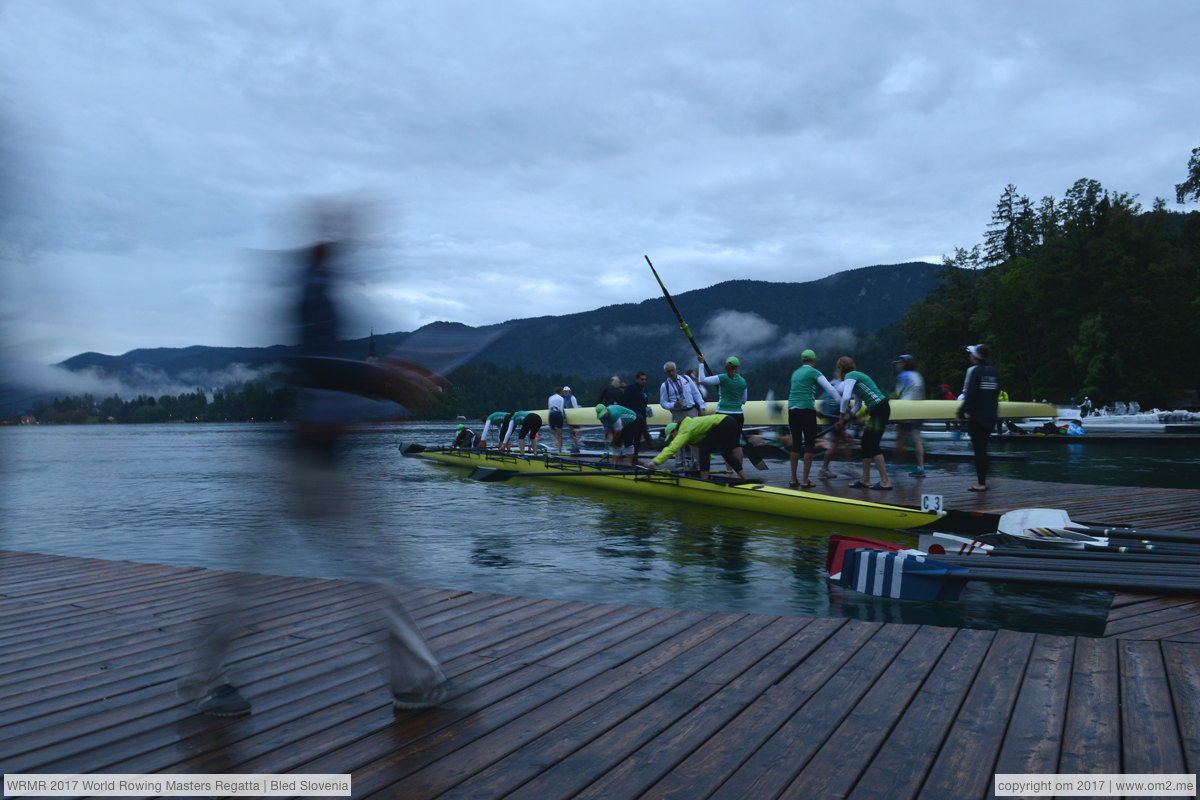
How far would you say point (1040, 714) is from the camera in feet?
10.6

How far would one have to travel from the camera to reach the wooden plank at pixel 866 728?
2.67 metres

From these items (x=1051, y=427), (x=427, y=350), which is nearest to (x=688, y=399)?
(x=427, y=350)

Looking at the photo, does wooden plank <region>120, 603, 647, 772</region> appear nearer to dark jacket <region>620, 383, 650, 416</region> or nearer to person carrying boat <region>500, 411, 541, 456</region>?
dark jacket <region>620, 383, 650, 416</region>

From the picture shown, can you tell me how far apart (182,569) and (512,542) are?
4.58 metres

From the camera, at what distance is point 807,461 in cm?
1236

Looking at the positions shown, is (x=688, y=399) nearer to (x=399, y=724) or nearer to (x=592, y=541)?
(x=592, y=541)

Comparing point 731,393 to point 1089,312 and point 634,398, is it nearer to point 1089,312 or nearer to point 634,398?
point 634,398

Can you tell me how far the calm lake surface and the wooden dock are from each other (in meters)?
0.61

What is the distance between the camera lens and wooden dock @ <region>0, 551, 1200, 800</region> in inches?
109

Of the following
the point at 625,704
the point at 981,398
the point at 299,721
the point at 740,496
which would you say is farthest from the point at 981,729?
the point at 981,398

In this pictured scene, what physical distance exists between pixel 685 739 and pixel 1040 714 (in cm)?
146

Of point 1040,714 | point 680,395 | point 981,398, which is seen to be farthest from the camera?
point 680,395

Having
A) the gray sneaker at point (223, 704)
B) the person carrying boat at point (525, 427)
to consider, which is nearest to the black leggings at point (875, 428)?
the person carrying boat at point (525, 427)

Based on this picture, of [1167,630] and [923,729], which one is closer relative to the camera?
[923,729]
